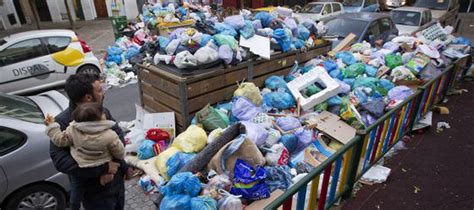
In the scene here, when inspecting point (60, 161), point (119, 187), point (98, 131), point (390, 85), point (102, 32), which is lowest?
point (102, 32)

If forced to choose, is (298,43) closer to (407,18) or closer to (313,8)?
(407,18)

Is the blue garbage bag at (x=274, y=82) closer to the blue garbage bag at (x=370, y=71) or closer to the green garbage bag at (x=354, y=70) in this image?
the green garbage bag at (x=354, y=70)

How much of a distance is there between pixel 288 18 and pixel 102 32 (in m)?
11.9

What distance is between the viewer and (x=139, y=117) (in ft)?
15.2

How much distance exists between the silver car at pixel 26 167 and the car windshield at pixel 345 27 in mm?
6458

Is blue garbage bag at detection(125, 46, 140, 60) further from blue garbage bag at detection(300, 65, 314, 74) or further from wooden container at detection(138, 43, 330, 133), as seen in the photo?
blue garbage bag at detection(300, 65, 314, 74)

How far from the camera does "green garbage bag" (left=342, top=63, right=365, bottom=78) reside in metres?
5.38

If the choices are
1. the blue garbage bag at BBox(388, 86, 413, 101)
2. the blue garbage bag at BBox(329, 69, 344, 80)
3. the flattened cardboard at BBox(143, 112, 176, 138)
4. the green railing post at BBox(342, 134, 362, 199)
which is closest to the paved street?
the green railing post at BBox(342, 134, 362, 199)

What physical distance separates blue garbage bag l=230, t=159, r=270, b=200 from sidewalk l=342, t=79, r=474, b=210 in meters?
1.01

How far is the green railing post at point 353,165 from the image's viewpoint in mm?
2912

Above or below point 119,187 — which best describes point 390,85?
below

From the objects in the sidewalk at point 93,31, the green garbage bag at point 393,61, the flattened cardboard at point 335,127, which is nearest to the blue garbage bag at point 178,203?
the flattened cardboard at point 335,127

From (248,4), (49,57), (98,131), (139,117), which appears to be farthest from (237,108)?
(248,4)

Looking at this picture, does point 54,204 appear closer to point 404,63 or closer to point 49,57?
point 49,57
